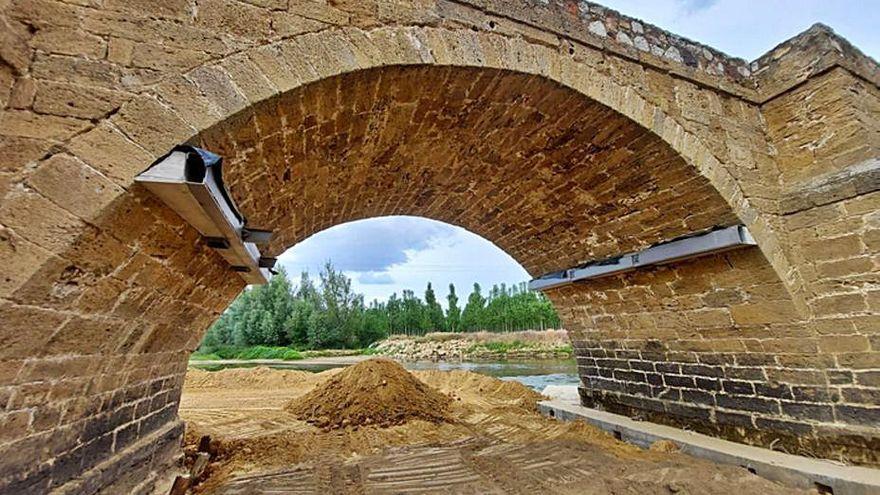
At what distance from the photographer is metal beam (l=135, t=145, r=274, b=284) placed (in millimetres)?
1750

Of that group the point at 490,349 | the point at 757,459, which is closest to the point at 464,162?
the point at 757,459

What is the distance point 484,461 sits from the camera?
13.9ft

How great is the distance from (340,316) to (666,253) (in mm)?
38653

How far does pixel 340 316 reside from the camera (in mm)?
39969

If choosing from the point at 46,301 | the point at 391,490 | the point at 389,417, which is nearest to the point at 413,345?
the point at 389,417

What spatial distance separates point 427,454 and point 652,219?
342 cm

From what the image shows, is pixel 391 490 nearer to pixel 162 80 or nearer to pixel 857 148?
pixel 162 80

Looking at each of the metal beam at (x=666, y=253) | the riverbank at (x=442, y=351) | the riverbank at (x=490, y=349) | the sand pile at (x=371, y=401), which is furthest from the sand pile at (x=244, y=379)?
the riverbank at (x=442, y=351)

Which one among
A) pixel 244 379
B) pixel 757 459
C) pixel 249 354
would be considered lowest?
pixel 757 459

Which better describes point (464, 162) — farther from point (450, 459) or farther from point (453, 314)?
point (453, 314)

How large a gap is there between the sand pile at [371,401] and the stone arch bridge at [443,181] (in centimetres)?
255

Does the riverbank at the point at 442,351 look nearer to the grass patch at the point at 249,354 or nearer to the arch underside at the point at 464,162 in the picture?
the grass patch at the point at 249,354

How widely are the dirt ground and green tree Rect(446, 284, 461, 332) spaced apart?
41.2 meters

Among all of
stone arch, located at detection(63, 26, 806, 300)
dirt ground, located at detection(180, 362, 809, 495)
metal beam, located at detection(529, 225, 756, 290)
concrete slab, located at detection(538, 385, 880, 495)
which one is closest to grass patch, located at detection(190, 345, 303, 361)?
dirt ground, located at detection(180, 362, 809, 495)
